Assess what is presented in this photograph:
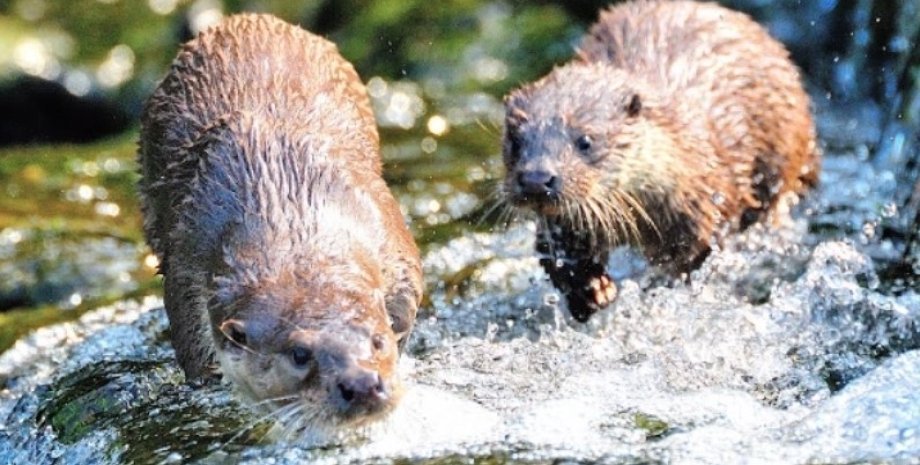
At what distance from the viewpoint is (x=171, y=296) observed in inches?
172

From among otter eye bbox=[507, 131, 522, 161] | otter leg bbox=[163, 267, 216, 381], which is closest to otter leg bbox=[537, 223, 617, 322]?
otter eye bbox=[507, 131, 522, 161]

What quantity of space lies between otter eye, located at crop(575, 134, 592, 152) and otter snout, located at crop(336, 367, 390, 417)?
198 cm

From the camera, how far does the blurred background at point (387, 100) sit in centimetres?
630

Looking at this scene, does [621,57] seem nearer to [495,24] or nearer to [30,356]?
[30,356]

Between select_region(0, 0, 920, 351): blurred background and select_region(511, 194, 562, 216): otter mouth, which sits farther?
select_region(0, 0, 920, 351): blurred background

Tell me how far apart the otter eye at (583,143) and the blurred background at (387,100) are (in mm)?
976

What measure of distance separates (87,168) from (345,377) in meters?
4.30

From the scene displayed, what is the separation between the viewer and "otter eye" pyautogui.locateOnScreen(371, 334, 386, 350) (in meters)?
3.66

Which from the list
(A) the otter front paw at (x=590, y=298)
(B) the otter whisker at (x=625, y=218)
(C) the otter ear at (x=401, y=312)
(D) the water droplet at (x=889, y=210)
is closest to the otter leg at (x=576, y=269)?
(A) the otter front paw at (x=590, y=298)

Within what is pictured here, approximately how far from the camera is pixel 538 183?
203 inches

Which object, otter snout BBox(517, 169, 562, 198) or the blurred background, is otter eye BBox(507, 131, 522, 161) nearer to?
otter snout BBox(517, 169, 562, 198)

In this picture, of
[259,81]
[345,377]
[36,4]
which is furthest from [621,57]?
[36,4]

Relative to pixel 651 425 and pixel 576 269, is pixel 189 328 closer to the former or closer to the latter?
pixel 651 425

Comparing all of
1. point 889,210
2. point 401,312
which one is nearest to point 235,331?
point 401,312
